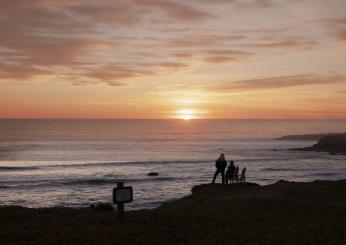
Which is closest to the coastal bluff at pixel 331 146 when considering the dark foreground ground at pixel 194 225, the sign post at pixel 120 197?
the dark foreground ground at pixel 194 225

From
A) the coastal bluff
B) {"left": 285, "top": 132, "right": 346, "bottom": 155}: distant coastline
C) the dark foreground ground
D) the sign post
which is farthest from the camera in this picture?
the coastal bluff

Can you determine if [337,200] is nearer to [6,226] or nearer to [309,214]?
[309,214]

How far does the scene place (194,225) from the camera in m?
12.6

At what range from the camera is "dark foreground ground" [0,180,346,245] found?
10719 millimetres

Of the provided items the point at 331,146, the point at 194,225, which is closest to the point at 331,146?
the point at 331,146

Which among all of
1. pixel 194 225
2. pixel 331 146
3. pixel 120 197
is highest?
pixel 120 197

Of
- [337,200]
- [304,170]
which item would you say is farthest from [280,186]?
[304,170]

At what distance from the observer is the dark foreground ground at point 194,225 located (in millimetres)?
10719

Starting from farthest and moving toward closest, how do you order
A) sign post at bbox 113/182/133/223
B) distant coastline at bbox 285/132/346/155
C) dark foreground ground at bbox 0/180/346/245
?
distant coastline at bbox 285/132/346/155 → sign post at bbox 113/182/133/223 → dark foreground ground at bbox 0/180/346/245

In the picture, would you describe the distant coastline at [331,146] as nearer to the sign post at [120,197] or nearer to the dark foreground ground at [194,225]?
the dark foreground ground at [194,225]

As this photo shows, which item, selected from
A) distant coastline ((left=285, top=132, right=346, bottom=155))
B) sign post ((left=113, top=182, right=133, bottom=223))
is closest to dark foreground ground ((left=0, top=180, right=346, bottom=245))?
sign post ((left=113, top=182, right=133, bottom=223))

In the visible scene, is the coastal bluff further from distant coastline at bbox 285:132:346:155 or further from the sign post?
the sign post

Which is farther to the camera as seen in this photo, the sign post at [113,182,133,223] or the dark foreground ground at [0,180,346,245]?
the sign post at [113,182,133,223]

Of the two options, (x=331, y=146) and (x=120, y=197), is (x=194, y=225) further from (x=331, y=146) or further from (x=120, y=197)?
(x=331, y=146)
